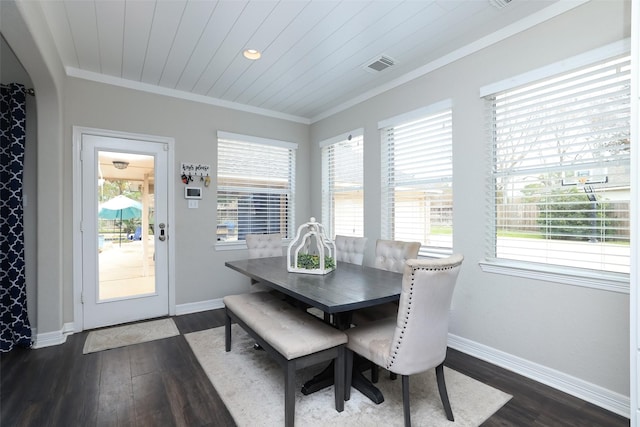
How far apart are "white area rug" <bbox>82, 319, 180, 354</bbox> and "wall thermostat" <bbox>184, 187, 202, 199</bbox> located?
1.48 metres

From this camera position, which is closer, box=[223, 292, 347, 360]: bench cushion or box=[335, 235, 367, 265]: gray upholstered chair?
box=[223, 292, 347, 360]: bench cushion

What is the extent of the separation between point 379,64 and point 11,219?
12.1 feet

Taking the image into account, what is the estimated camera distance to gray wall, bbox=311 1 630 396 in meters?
2.00

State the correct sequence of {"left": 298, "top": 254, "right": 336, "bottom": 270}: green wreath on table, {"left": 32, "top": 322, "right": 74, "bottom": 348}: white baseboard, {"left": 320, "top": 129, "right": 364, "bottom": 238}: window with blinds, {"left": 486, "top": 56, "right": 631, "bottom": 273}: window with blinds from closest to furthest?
{"left": 486, "top": 56, "right": 631, "bottom": 273}: window with blinds < {"left": 298, "top": 254, "right": 336, "bottom": 270}: green wreath on table < {"left": 32, "top": 322, "right": 74, "bottom": 348}: white baseboard < {"left": 320, "top": 129, "right": 364, "bottom": 238}: window with blinds

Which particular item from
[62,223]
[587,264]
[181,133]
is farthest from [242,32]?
[587,264]

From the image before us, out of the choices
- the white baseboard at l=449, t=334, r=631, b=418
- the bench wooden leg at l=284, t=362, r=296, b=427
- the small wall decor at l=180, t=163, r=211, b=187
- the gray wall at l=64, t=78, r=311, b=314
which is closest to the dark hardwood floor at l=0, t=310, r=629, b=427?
the white baseboard at l=449, t=334, r=631, b=418

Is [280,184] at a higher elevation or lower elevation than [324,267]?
higher

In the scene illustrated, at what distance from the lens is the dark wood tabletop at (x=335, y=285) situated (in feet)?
5.93

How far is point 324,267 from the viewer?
102 inches

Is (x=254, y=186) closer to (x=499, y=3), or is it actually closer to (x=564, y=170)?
(x=499, y=3)

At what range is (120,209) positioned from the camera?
3.53 m

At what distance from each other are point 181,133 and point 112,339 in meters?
2.39

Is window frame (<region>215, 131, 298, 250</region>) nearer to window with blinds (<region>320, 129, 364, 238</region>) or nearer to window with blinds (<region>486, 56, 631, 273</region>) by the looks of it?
window with blinds (<region>320, 129, 364, 238</region>)

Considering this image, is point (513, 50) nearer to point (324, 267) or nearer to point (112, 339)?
point (324, 267)
